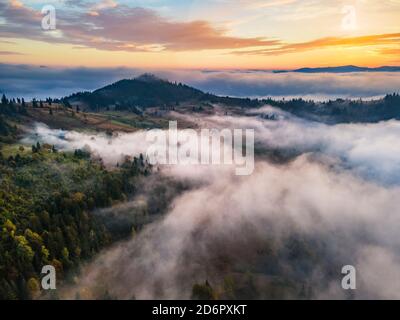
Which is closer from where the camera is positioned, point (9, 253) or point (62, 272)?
point (9, 253)
